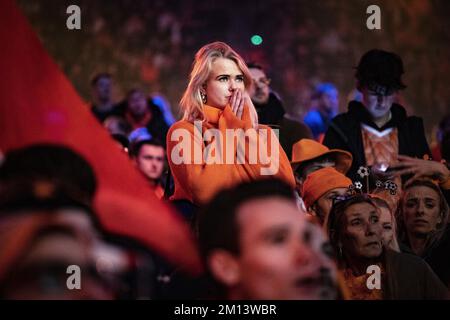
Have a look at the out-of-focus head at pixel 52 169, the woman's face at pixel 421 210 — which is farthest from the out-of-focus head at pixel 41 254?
the woman's face at pixel 421 210

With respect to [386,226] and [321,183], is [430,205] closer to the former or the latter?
[386,226]

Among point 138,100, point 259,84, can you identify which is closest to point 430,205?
point 259,84

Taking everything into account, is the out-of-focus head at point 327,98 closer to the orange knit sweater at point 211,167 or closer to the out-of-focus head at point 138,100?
the orange knit sweater at point 211,167

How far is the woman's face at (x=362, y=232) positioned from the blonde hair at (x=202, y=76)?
57 cm

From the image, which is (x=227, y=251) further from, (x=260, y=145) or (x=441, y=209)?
(x=441, y=209)

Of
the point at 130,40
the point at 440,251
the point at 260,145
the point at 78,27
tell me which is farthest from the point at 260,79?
the point at 440,251

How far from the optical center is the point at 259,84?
3730 millimetres

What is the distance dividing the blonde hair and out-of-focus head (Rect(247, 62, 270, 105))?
8cm

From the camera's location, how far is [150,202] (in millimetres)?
3557

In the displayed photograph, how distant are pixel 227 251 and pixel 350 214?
785mm

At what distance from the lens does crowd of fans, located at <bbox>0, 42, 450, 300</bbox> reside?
9.70ft

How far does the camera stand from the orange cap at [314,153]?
3715 millimetres

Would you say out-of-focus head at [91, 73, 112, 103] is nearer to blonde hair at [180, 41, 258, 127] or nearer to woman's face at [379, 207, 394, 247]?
blonde hair at [180, 41, 258, 127]

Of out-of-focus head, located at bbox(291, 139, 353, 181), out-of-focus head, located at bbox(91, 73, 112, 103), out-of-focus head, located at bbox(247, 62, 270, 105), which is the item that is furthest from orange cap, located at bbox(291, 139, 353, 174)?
out-of-focus head, located at bbox(91, 73, 112, 103)
